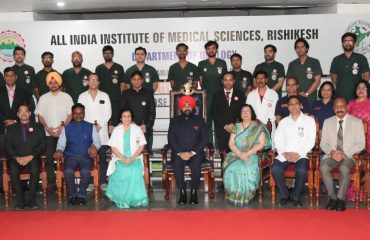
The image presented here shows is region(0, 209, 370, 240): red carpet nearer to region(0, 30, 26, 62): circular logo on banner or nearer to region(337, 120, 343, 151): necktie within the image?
region(337, 120, 343, 151): necktie

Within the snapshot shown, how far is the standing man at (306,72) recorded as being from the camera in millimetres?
7383

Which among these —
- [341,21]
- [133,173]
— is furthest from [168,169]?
[341,21]

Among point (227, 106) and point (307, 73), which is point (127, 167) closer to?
point (227, 106)

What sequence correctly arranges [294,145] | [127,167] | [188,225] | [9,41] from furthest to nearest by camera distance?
[9,41]
[127,167]
[294,145]
[188,225]

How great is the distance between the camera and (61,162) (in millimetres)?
6426

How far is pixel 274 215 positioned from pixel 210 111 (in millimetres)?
2298

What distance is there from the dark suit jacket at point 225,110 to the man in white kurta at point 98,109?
1432 millimetres

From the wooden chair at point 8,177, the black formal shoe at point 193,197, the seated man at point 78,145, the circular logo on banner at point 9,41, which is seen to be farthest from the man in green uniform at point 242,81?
the circular logo on banner at point 9,41

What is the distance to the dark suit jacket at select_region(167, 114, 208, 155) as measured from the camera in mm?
6477

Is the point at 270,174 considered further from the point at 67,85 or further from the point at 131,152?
the point at 67,85

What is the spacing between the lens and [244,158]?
6230 millimetres

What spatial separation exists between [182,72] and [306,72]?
172cm

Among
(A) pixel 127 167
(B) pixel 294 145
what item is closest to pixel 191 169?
(A) pixel 127 167

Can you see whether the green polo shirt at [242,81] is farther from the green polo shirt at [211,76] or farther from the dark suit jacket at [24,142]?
the dark suit jacket at [24,142]
